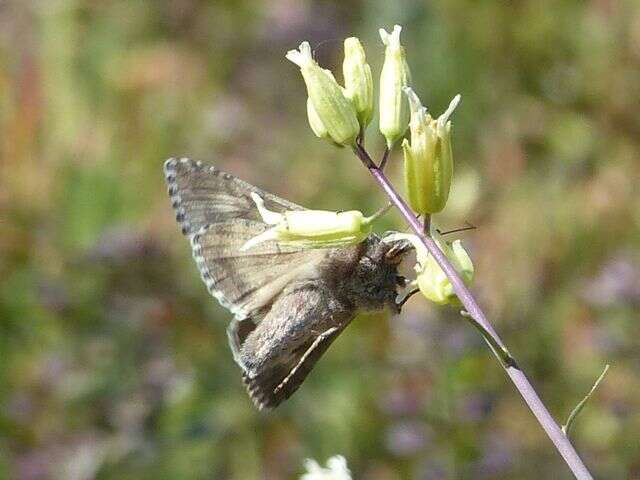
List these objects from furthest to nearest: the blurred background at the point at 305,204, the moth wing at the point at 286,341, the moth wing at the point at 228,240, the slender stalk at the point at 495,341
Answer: the blurred background at the point at 305,204 < the moth wing at the point at 228,240 < the moth wing at the point at 286,341 < the slender stalk at the point at 495,341

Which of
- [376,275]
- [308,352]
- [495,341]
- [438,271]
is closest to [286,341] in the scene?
[308,352]

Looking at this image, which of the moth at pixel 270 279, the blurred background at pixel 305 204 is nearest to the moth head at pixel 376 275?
the moth at pixel 270 279

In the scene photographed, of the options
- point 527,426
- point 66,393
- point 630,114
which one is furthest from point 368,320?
point 630,114

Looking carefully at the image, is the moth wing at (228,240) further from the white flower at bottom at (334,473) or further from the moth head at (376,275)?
the white flower at bottom at (334,473)

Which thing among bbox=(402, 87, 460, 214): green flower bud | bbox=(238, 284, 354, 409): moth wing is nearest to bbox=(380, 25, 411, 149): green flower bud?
bbox=(402, 87, 460, 214): green flower bud

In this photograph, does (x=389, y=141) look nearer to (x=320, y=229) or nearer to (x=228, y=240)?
(x=320, y=229)

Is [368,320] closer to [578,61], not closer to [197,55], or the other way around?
[578,61]
